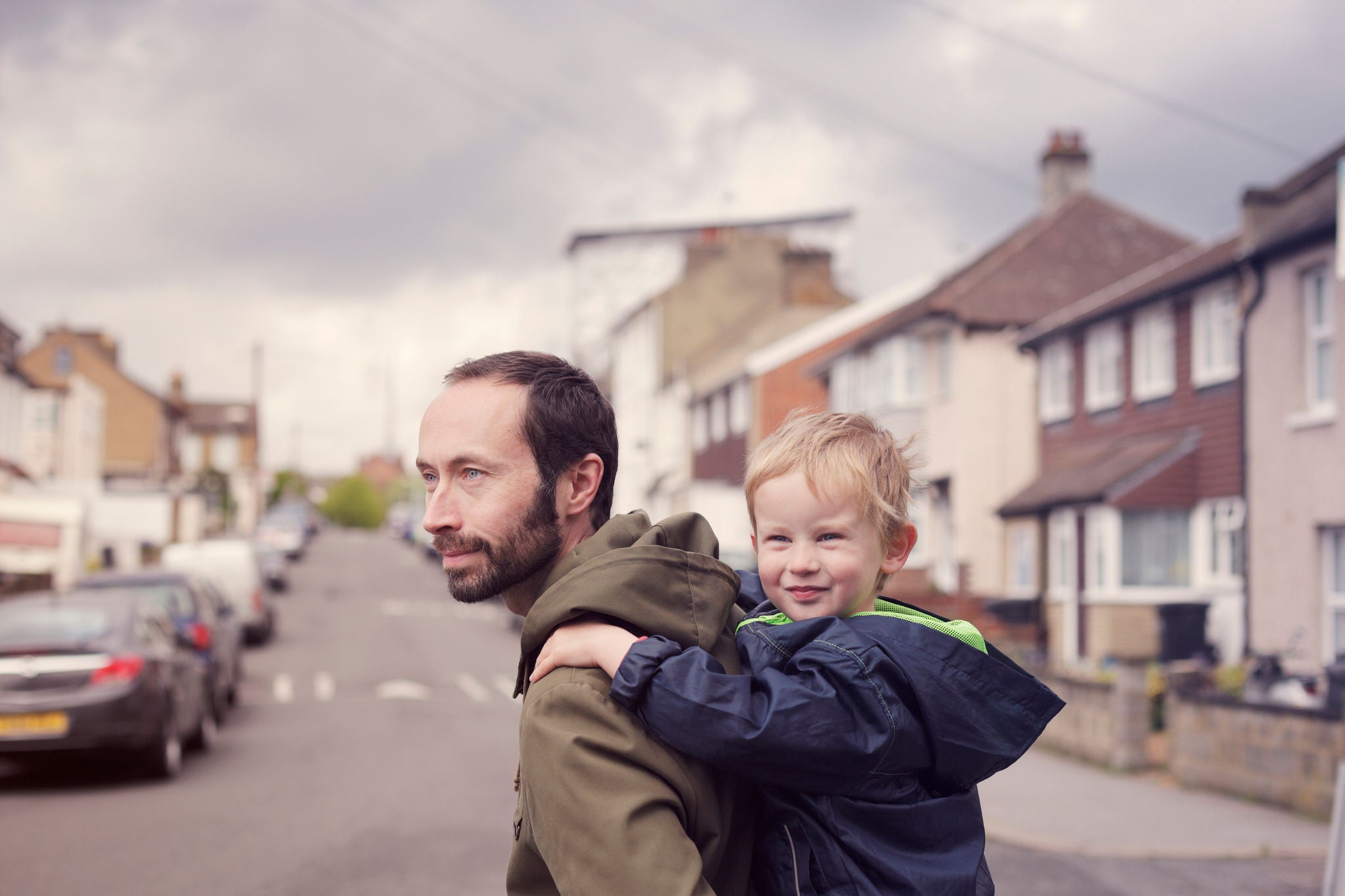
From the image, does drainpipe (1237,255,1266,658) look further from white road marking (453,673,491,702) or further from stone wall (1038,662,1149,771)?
white road marking (453,673,491,702)

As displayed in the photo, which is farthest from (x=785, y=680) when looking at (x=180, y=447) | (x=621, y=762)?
(x=180, y=447)

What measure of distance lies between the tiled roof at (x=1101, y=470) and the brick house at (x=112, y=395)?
187 feet

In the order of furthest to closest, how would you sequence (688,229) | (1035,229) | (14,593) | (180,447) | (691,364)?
1. (180,447)
2. (688,229)
3. (691,364)
4. (1035,229)
5. (14,593)

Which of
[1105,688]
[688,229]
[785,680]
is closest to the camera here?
[785,680]

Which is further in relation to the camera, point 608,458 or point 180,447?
point 180,447

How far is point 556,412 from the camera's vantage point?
238 cm

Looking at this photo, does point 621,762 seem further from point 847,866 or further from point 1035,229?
point 1035,229

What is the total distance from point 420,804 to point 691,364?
39518 mm

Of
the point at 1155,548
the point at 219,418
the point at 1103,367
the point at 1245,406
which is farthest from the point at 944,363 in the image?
the point at 219,418

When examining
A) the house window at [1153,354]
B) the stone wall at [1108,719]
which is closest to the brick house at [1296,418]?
the house window at [1153,354]

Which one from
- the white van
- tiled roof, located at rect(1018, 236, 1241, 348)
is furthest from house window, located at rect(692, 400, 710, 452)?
the white van

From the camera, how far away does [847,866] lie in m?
2.09

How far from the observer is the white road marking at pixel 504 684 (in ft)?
67.6

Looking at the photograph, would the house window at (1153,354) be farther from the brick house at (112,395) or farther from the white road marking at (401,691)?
the brick house at (112,395)
